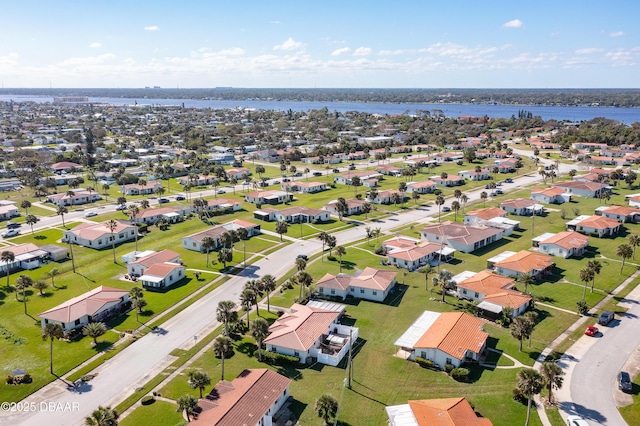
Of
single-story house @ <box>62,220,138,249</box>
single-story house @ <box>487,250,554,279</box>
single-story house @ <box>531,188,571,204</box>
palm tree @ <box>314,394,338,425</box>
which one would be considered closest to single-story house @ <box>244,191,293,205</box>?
single-story house @ <box>62,220,138,249</box>

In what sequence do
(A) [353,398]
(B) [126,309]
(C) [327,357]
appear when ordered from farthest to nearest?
1. (B) [126,309]
2. (C) [327,357]
3. (A) [353,398]

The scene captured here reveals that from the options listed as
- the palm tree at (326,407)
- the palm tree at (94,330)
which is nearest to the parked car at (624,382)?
the palm tree at (326,407)

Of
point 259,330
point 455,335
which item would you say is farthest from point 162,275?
point 455,335

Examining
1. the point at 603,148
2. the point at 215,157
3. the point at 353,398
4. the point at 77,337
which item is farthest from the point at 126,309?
the point at 603,148

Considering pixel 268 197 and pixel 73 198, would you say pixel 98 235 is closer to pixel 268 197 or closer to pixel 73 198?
pixel 73 198

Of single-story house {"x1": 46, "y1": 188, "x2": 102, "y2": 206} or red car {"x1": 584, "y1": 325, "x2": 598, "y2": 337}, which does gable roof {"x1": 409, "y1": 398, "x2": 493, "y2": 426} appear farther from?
single-story house {"x1": 46, "y1": 188, "x2": 102, "y2": 206}

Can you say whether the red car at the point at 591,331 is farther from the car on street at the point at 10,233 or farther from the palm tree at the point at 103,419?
the car on street at the point at 10,233

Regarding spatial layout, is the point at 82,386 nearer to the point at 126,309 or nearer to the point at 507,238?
the point at 126,309
